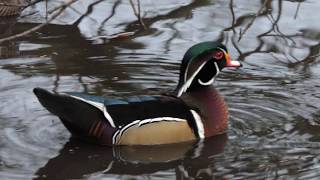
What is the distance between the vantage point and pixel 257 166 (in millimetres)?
6027

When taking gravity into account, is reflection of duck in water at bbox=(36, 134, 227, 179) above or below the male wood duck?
below

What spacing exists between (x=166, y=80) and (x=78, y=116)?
1.84 meters

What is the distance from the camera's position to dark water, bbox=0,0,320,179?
6082 mm

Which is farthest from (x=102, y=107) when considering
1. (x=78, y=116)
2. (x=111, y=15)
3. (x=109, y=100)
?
(x=111, y=15)

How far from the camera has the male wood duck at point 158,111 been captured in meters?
6.19

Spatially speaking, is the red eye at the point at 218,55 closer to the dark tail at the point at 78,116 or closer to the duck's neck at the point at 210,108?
the duck's neck at the point at 210,108

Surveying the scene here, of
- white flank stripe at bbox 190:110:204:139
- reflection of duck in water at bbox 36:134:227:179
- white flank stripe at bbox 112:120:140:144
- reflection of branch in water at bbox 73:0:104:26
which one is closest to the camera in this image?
reflection of duck in water at bbox 36:134:227:179

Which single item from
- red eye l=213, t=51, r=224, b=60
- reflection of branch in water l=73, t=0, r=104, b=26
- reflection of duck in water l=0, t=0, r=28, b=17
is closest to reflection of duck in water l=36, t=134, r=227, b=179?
red eye l=213, t=51, r=224, b=60

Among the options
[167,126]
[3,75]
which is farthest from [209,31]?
[167,126]

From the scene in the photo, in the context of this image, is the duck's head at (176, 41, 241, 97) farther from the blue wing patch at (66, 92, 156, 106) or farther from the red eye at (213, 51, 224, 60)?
the blue wing patch at (66, 92, 156, 106)

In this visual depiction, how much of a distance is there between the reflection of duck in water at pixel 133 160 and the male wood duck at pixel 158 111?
73mm

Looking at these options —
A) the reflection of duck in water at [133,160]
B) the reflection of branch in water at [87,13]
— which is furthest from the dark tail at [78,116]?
the reflection of branch in water at [87,13]

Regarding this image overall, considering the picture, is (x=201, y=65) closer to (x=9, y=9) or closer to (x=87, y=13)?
(x=87, y=13)

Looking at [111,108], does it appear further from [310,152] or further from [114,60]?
[114,60]
